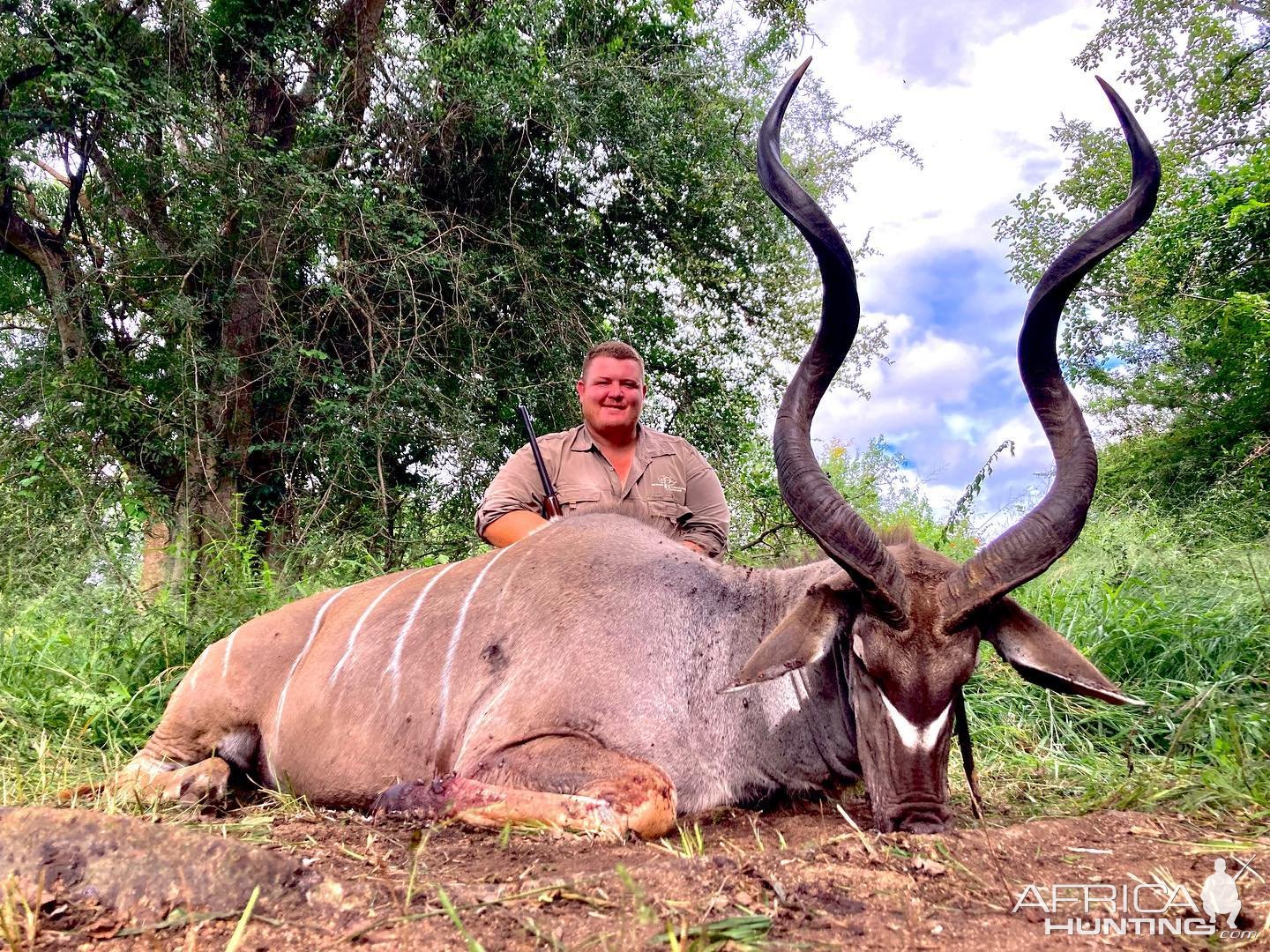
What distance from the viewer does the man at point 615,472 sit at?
4.38 meters

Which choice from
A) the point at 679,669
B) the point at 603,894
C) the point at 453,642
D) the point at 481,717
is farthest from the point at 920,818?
the point at 453,642

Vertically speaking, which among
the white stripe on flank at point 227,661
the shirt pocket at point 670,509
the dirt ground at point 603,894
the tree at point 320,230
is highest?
the tree at point 320,230

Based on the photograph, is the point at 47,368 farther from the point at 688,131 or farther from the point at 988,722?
the point at 988,722

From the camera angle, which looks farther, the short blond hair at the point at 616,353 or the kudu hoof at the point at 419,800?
the short blond hair at the point at 616,353

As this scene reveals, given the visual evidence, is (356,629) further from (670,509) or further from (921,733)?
(921,733)

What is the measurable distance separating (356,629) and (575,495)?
1.26m

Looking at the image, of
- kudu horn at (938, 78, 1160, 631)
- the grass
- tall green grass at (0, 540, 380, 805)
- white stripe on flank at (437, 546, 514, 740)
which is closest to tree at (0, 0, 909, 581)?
tall green grass at (0, 540, 380, 805)

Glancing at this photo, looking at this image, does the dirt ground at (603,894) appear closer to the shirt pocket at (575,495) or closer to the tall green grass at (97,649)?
the tall green grass at (97,649)

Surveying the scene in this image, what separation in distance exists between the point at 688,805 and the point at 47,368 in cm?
671

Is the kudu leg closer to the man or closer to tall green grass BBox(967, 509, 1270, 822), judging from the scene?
tall green grass BBox(967, 509, 1270, 822)

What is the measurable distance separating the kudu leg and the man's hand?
165cm

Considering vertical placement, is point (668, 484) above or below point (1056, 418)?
above

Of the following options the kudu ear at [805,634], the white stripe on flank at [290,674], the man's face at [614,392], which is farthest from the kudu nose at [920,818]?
the man's face at [614,392]

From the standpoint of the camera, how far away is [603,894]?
1.60 metres
